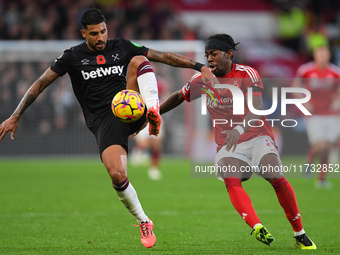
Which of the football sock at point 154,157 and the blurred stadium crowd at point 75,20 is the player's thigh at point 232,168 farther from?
the blurred stadium crowd at point 75,20

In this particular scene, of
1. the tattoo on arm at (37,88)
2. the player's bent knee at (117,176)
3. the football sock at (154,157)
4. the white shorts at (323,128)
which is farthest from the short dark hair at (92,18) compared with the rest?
the football sock at (154,157)

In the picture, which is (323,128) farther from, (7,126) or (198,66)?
(7,126)

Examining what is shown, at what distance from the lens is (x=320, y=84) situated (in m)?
12.1

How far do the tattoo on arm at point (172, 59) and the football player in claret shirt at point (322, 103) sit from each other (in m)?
5.94

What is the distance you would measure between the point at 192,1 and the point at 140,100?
743 inches

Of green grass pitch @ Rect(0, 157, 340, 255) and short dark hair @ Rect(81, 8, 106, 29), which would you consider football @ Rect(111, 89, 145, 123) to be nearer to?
short dark hair @ Rect(81, 8, 106, 29)

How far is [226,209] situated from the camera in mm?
9336

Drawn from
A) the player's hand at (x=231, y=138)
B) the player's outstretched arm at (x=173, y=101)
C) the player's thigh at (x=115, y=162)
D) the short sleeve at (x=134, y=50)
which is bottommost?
the player's thigh at (x=115, y=162)

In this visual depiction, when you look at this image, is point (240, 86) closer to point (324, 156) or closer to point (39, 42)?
point (324, 156)

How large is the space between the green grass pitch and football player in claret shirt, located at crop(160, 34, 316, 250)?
43 cm

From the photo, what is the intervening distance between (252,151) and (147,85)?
1.22 m

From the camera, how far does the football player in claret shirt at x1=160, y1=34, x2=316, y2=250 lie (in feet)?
19.6

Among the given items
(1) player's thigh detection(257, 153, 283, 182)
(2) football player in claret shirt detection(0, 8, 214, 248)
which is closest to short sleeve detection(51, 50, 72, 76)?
(2) football player in claret shirt detection(0, 8, 214, 248)

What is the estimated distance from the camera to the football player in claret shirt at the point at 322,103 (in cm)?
1195
